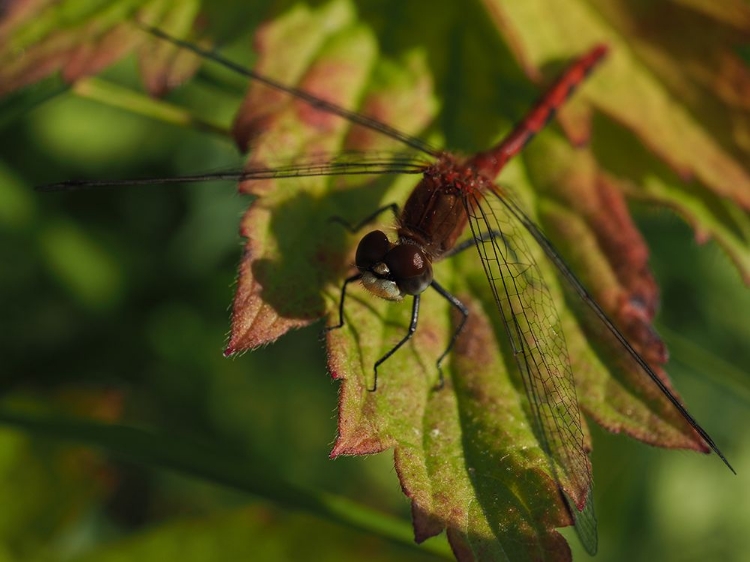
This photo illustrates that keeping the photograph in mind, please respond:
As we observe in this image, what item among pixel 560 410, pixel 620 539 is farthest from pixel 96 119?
pixel 620 539

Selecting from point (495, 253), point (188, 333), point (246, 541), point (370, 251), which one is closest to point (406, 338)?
point (370, 251)

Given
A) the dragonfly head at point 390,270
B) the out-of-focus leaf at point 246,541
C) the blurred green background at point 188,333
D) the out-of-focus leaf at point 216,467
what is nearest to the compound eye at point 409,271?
the dragonfly head at point 390,270

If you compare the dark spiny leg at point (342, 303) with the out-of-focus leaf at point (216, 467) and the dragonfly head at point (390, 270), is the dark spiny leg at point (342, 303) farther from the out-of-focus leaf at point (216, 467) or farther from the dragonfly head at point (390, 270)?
the out-of-focus leaf at point (216, 467)

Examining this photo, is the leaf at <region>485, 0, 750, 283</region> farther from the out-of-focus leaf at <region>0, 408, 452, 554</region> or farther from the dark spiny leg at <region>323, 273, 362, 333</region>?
the out-of-focus leaf at <region>0, 408, 452, 554</region>

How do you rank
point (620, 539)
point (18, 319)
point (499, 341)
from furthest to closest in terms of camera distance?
1. point (18, 319)
2. point (620, 539)
3. point (499, 341)

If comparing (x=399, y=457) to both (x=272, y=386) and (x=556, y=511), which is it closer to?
(x=556, y=511)

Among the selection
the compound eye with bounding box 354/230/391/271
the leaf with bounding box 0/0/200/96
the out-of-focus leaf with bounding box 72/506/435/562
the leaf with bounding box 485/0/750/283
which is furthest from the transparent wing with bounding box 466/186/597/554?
the leaf with bounding box 0/0/200/96

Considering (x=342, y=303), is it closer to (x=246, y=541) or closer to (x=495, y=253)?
(x=495, y=253)
